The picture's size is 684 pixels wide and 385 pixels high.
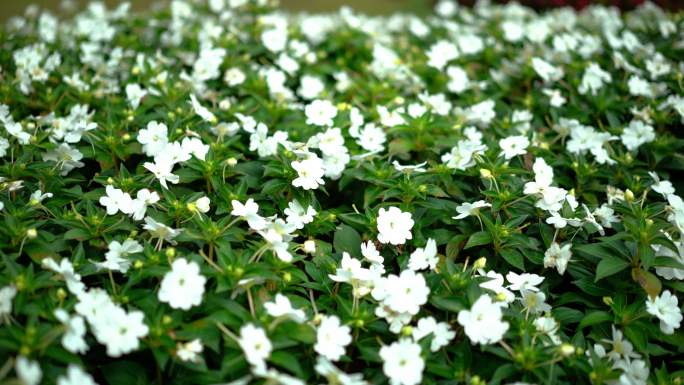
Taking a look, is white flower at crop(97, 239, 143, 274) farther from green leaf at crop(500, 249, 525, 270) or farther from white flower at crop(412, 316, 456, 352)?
green leaf at crop(500, 249, 525, 270)

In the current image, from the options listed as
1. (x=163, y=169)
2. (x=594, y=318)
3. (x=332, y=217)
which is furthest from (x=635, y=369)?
(x=163, y=169)

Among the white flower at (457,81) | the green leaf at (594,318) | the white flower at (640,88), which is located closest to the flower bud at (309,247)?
the green leaf at (594,318)

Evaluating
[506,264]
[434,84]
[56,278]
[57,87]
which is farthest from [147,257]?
[434,84]

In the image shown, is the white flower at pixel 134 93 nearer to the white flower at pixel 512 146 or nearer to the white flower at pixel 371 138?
the white flower at pixel 371 138

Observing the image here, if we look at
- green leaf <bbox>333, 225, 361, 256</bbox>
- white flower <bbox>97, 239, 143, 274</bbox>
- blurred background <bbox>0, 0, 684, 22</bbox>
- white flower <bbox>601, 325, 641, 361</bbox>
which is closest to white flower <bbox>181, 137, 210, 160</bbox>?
white flower <bbox>97, 239, 143, 274</bbox>

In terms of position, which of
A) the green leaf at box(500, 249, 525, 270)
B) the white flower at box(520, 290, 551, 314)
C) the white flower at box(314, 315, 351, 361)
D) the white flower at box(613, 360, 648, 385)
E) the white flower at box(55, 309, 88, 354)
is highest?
the white flower at box(55, 309, 88, 354)

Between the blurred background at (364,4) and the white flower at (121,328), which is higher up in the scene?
the white flower at (121,328)

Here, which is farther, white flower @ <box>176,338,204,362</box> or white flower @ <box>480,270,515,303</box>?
white flower @ <box>480,270,515,303</box>
